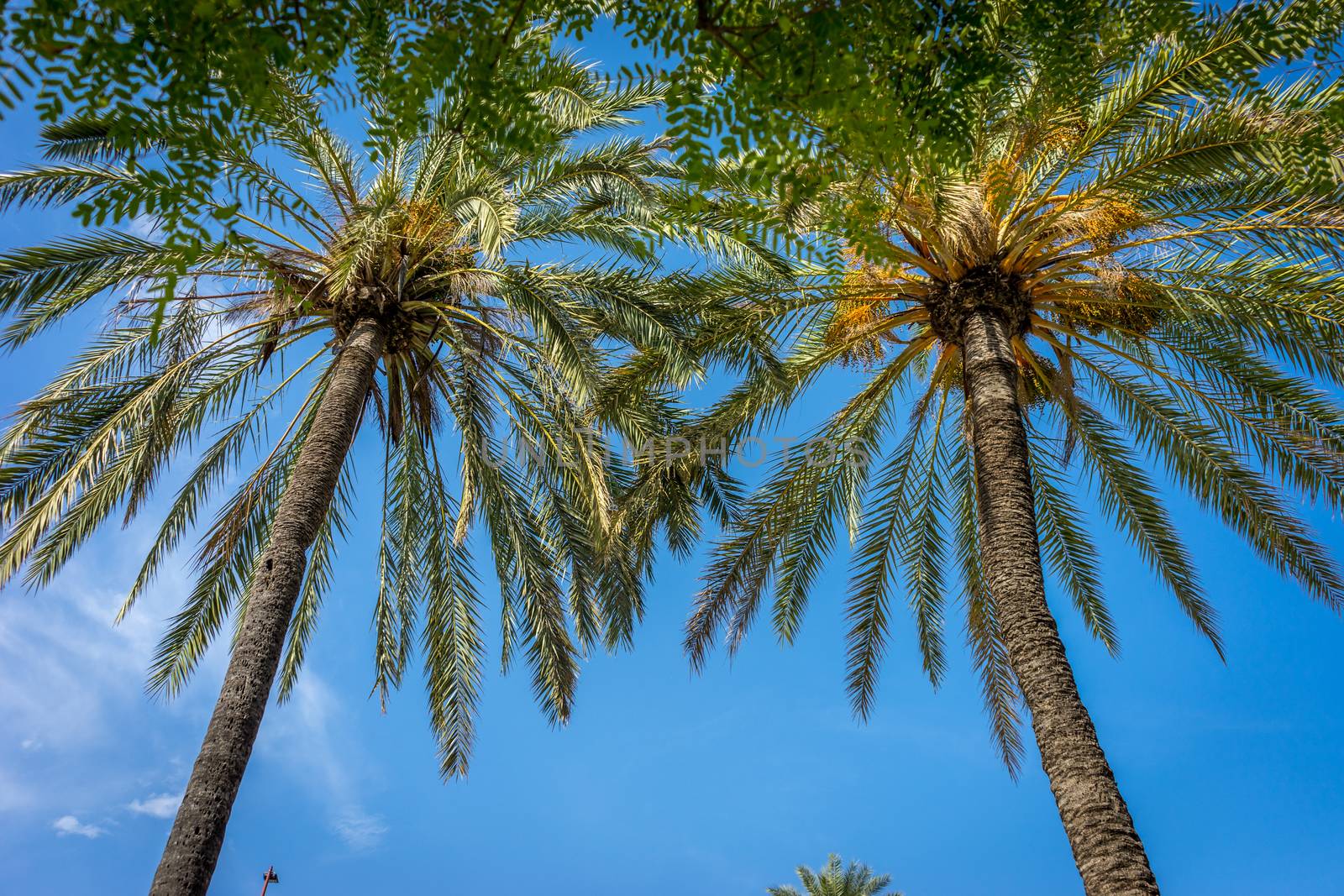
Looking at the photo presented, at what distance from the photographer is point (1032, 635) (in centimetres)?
650

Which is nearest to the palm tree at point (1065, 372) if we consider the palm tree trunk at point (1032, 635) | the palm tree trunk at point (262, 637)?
the palm tree trunk at point (1032, 635)

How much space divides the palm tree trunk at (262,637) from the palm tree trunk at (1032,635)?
497 cm

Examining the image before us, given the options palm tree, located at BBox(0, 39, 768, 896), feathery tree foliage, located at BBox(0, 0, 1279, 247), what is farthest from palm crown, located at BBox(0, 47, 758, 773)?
feathery tree foliage, located at BBox(0, 0, 1279, 247)

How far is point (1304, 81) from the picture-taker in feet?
22.4

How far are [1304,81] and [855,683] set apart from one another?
6.81 m

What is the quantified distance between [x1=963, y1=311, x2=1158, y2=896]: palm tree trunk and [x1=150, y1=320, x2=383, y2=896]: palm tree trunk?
4971mm

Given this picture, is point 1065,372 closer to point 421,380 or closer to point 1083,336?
point 1083,336

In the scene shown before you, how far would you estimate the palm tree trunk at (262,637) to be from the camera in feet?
18.4

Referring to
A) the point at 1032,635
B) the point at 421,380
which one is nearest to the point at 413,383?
the point at 421,380

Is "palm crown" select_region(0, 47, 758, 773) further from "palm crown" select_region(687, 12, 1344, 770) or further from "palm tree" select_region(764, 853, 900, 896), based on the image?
"palm tree" select_region(764, 853, 900, 896)

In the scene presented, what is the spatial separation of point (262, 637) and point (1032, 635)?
5170mm

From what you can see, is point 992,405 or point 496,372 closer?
point 992,405

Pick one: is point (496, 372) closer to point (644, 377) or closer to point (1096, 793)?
point (644, 377)

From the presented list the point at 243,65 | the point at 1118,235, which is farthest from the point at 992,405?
the point at 243,65
